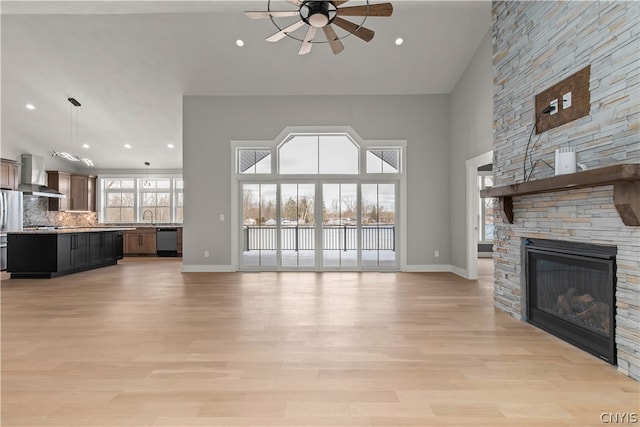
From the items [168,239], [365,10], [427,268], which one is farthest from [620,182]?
[168,239]

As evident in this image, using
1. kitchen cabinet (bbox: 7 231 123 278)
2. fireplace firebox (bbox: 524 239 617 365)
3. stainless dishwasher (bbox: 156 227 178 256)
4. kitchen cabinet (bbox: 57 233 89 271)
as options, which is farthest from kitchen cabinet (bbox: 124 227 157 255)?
fireplace firebox (bbox: 524 239 617 365)

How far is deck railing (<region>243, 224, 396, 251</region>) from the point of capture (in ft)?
24.1

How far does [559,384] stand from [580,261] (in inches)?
46.1

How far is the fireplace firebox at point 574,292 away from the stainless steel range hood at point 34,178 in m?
10.0

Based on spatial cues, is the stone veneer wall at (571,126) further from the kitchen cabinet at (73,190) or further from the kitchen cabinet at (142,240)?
the kitchen cabinet at (73,190)

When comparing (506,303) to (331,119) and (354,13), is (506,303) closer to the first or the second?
(354,13)

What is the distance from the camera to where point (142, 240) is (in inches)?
395

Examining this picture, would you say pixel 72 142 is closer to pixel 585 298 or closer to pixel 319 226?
pixel 319 226

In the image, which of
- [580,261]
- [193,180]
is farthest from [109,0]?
[580,261]

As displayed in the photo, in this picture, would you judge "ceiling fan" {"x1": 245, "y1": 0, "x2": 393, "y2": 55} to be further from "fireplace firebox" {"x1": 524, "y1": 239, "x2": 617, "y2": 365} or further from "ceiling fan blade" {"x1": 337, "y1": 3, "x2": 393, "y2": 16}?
"fireplace firebox" {"x1": 524, "y1": 239, "x2": 617, "y2": 365}

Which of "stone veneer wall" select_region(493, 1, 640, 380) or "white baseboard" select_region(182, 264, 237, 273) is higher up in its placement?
"stone veneer wall" select_region(493, 1, 640, 380)

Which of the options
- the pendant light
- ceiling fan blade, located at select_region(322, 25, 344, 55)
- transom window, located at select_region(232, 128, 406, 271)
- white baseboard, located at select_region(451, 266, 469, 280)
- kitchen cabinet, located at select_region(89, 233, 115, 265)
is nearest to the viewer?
ceiling fan blade, located at select_region(322, 25, 344, 55)

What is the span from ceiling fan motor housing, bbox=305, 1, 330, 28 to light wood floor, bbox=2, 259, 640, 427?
294 centimetres

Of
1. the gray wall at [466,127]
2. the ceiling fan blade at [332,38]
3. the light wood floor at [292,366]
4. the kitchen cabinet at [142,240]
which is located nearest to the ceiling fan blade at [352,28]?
the ceiling fan blade at [332,38]
